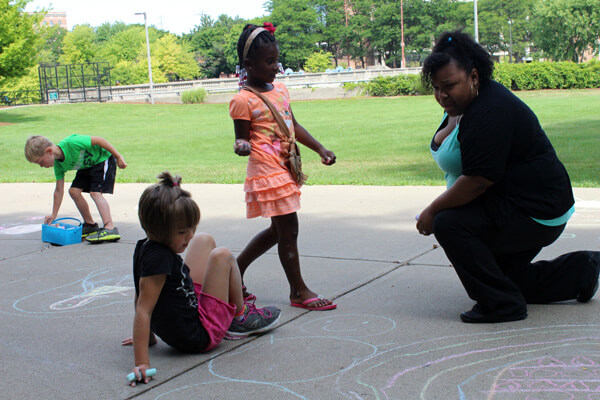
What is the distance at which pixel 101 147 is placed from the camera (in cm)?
617

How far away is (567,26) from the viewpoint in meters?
61.9

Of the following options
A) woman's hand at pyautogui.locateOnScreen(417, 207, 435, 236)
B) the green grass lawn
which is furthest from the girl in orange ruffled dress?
the green grass lawn

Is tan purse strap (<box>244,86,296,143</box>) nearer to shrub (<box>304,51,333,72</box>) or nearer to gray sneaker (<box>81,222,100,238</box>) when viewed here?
gray sneaker (<box>81,222,100,238</box>)

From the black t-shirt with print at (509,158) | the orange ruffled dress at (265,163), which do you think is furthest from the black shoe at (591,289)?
the orange ruffled dress at (265,163)

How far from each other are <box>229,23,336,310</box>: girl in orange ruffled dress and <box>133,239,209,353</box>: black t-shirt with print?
0.85 meters

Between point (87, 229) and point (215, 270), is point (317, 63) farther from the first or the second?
point (215, 270)

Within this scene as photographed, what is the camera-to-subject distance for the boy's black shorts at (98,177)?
247 inches

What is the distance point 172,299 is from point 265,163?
3.74ft

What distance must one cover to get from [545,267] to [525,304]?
322mm

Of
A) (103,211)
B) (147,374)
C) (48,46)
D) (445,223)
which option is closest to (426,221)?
(445,223)

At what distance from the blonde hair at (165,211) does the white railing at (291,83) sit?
44.9 meters

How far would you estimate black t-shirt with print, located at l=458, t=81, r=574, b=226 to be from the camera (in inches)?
126

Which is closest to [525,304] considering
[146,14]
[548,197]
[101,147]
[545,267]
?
[545,267]

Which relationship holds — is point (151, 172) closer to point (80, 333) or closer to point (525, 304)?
point (80, 333)
